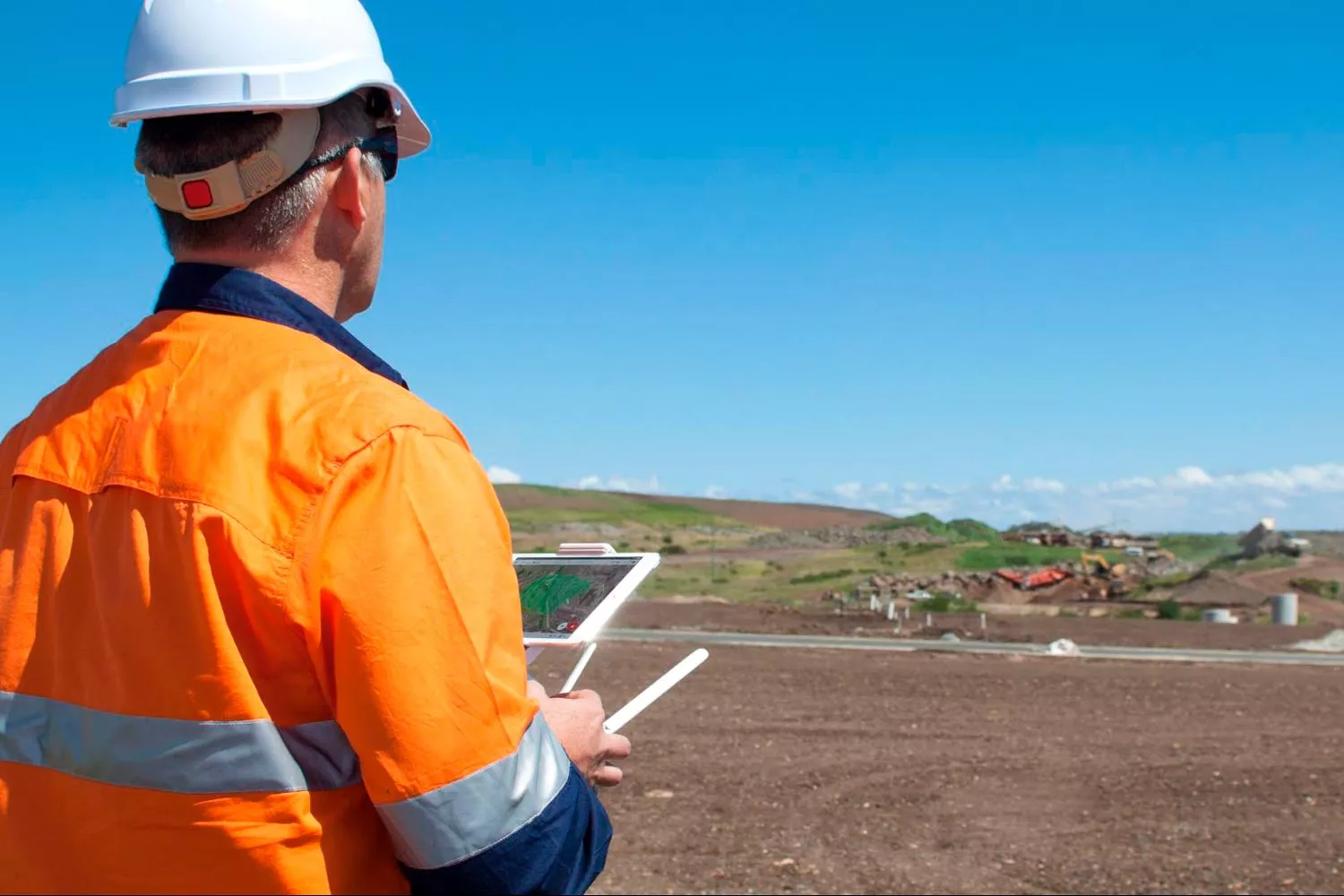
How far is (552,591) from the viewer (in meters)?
2.17

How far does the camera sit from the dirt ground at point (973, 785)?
811 centimetres

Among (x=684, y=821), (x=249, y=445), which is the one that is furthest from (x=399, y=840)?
(x=684, y=821)

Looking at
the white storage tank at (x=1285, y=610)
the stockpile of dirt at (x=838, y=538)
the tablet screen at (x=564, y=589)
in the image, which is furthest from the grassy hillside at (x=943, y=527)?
the tablet screen at (x=564, y=589)

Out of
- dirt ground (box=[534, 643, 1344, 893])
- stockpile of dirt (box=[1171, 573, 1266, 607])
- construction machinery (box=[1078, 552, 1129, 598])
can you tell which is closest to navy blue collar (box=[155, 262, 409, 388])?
dirt ground (box=[534, 643, 1344, 893])

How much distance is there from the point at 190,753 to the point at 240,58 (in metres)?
0.93

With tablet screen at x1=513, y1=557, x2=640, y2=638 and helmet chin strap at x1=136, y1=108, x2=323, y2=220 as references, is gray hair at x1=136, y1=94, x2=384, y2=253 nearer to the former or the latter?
helmet chin strap at x1=136, y1=108, x2=323, y2=220

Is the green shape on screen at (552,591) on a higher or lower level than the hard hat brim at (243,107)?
lower

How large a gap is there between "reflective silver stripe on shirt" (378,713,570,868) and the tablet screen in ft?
1.48

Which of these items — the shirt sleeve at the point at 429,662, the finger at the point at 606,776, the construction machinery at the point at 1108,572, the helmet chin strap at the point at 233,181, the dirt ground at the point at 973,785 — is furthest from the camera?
the construction machinery at the point at 1108,572

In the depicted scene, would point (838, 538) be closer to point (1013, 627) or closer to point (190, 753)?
point (1013, 627)

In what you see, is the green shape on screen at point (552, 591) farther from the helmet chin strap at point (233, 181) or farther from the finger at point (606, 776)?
the helmet chin strap at point (233, 181)

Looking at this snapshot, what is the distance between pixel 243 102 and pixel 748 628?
24.4 m

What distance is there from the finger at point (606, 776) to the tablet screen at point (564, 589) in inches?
8.4

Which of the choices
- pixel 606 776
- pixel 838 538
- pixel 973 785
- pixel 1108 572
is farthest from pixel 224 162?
pixel 838 538
